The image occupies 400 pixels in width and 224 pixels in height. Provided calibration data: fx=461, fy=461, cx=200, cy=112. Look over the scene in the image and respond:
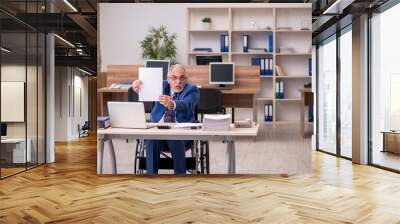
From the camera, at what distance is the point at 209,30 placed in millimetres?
5141

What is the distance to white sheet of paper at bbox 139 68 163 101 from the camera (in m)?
4.70

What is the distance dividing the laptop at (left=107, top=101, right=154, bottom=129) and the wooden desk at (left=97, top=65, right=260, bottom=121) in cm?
13

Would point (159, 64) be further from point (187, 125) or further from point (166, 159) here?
point (166, 159)

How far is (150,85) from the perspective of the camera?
4.73m

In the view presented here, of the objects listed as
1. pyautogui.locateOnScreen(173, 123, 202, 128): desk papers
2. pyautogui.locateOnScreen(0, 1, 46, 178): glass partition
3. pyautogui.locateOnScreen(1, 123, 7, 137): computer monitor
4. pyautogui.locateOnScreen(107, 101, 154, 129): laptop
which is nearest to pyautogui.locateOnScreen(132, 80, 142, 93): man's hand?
pyautogui.locateOnScreen(107, 101, 154, 129): laptop

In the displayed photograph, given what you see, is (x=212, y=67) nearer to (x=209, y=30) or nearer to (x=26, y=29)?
(x=209, y=30)

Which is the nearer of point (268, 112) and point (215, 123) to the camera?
point (215, 123)

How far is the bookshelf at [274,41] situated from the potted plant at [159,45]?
0.64 feet

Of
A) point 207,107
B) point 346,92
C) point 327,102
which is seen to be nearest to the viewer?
point 207,107

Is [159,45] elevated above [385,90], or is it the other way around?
[159,45]

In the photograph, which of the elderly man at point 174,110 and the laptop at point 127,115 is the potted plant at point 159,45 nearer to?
the elderly man at point 174,110

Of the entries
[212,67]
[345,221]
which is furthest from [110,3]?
[345,221]

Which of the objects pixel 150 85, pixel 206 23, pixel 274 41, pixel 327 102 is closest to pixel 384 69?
pixel 327 102

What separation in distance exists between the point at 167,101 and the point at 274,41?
55.1 inches
